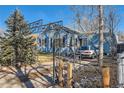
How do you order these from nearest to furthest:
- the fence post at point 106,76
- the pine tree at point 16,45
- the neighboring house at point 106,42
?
the fence post at point 106,76, the pine tree at point 16,45, the neighboring house at point 106,42

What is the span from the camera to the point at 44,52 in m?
23.4

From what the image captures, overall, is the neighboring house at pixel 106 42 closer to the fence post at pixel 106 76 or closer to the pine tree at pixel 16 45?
the pine tree at pixel 16 45

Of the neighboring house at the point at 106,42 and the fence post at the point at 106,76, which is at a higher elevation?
the neighboring house at the point at 106,42

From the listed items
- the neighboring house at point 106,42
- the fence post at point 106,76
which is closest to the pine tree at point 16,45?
the neighboring house at point 106,42

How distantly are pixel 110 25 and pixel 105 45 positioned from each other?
5437mm

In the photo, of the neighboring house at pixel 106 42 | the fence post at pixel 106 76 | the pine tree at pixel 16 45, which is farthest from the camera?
the neighboring house at pixel 106 42

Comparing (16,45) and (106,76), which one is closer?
(106,76)

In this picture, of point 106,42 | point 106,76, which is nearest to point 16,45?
point 106,76

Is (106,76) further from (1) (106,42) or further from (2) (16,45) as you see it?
(1) (106,42)

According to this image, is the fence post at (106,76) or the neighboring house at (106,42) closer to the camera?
the fence post at (106,76)

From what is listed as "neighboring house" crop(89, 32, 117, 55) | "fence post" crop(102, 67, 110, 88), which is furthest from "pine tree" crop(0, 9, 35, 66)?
"fence post" crop(102, 67, 110, 88)

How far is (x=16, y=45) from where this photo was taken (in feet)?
48.1

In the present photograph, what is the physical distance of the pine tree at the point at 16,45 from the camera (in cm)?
1425
